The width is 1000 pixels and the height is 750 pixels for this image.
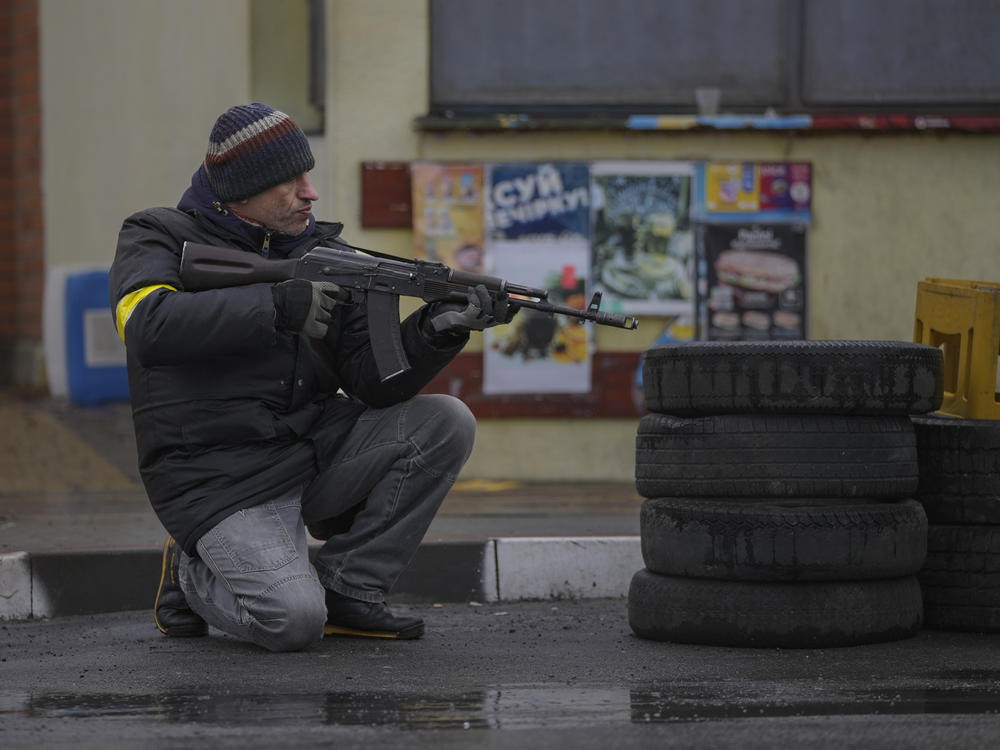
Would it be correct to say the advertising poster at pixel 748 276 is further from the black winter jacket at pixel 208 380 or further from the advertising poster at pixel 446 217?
the black winter jacket at pixel 208 380

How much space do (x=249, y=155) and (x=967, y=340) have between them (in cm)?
222

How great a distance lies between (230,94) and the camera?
941cm

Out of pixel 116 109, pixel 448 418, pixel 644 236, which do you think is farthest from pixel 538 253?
pixel 448 418

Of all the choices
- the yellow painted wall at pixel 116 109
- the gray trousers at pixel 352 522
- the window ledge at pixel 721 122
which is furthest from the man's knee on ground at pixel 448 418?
the yellow painted wall at pixel 116 109

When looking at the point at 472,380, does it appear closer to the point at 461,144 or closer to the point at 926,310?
the point at 461,144

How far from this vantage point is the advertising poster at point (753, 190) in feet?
27.8

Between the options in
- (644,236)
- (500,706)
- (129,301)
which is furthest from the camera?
(644,236)

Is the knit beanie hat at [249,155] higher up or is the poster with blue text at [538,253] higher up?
the knit beanie hat at [249,155]

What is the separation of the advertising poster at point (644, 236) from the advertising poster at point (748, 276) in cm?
11

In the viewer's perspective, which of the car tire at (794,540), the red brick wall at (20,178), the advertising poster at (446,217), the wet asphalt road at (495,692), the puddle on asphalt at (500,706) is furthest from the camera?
the red brick wall at (20,178)

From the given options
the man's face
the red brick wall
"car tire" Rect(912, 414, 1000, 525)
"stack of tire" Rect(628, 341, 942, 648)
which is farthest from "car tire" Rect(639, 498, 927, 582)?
the red brick wall

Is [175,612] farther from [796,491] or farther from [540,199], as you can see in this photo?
[540,199]

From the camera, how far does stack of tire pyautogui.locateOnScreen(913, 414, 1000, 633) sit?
15.5ft

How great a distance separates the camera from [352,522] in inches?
195
